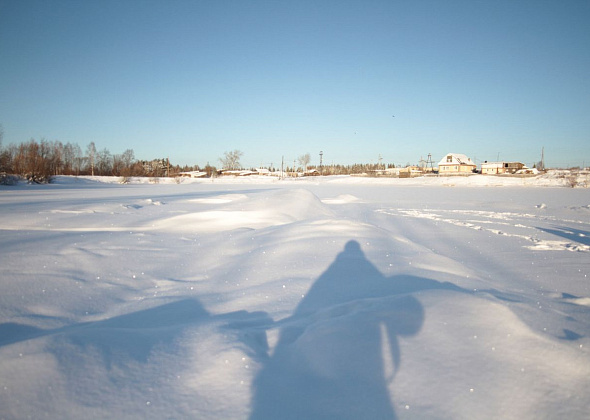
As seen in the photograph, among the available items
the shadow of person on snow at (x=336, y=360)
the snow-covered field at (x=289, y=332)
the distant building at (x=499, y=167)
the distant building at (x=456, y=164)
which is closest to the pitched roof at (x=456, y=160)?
the distant building at (x=456, y=164)

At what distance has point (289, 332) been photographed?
1.90 metres

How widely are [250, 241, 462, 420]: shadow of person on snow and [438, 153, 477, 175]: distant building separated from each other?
64558 mm

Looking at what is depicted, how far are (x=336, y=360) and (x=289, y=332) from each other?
44cm

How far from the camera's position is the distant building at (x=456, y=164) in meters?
59.6

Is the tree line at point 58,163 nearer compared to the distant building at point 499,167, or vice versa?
the tree line at point 58,163

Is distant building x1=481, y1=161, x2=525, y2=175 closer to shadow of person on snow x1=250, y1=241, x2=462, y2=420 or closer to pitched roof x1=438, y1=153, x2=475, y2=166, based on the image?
pitched roof x1=438, y1=153, x2=475, y2=166

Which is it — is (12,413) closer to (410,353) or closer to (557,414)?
(410,353)

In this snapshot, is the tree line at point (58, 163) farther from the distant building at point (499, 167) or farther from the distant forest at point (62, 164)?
the distant building at point (499, 167)

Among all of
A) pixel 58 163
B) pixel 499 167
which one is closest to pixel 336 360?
pixel 58 163

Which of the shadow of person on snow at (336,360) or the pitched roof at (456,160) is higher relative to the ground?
the pitched roof at (456,160)

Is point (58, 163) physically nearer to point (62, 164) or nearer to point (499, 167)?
point (62, 164)

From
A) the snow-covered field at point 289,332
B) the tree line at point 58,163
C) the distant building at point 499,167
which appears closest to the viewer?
the snow-covered field at point 289,332

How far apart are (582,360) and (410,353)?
799 millimetres

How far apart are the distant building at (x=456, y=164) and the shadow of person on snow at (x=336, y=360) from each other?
64.6 meters
